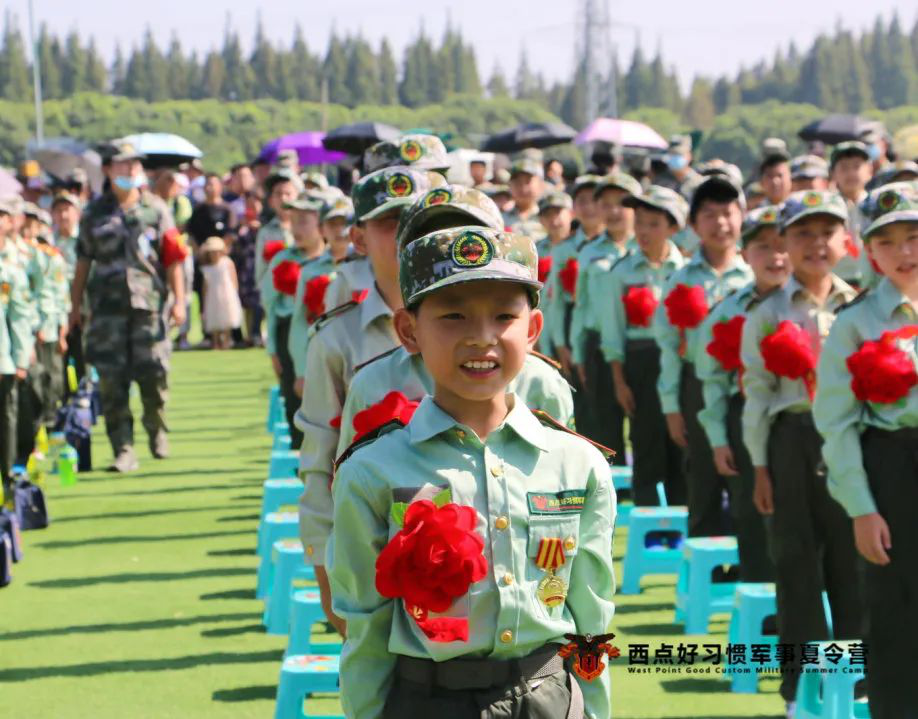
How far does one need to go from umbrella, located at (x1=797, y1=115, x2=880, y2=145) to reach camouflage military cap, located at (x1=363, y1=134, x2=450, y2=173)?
18635mm

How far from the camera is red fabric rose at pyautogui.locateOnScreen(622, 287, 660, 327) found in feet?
35.1

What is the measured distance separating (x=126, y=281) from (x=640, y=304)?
4.36 meters

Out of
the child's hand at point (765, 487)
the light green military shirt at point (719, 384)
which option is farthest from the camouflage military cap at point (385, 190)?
the light green military shirt at point (719, 384)

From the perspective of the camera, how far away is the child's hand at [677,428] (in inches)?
369

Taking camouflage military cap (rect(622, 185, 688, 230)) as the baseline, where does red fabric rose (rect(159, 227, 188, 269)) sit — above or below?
below

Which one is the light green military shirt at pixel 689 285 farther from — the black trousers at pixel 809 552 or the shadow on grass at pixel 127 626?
the shadow on grass at pixel 127 626

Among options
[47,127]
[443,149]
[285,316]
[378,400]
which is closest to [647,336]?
[285,316]

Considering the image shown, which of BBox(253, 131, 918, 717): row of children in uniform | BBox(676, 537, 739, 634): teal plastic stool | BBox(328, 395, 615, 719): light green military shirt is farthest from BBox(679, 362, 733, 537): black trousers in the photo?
BBox(328, 395, 615, 719): light green military shirt

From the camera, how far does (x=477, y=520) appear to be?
3.49 metres

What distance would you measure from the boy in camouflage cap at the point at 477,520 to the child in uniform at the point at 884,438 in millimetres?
2365

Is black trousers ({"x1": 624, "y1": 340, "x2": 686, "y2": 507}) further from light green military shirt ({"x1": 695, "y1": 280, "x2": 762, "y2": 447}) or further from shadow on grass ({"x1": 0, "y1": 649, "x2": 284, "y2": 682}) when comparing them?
shadow on grass ({"x1": 0, "y1": 649, "x2": 284, "y2": 682})

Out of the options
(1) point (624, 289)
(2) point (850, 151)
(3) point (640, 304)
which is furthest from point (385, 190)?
(2) point (850, 151)

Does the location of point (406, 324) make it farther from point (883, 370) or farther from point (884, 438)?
point (884, 438)

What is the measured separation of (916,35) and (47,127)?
4691 inches
